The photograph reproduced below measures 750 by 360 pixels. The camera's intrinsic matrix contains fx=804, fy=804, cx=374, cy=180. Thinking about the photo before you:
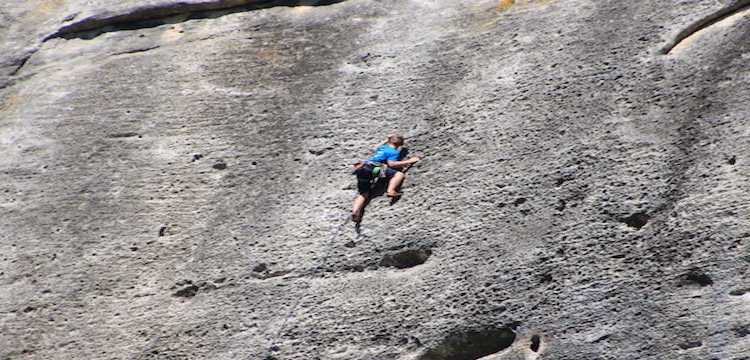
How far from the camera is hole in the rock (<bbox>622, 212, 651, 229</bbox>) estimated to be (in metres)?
4.54

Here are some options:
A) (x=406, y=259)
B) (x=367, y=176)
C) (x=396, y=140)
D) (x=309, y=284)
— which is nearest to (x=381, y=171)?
(x=367, y=176)

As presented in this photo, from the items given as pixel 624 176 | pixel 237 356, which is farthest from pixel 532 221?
pixel 237 356

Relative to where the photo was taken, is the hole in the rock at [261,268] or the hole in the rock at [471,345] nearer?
the hole in the rock at [471,345]

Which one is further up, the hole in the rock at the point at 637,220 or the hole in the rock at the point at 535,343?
the hole in the rock at the point at 637,220

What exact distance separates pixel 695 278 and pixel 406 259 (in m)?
1.70

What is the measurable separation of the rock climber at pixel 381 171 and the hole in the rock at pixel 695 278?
6.33ft

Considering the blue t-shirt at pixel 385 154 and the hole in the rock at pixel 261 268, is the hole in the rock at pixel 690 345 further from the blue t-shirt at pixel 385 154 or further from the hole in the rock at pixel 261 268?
the hole in the rock at pixel 261 268

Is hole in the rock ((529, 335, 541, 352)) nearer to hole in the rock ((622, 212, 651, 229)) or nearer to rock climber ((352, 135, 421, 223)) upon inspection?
hole in the rock ((622, 212, 651, 229))

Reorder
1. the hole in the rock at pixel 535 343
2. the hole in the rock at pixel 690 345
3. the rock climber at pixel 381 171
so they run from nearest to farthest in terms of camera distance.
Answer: the hole in the rock at pixel 690 345 → the hole in the rock at pixel 535 343 → the rock climber at pixel 381 171

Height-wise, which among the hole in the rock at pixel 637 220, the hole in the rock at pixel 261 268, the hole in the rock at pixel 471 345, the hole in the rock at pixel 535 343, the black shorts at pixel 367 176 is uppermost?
the hole in the rock at pixel 637 220

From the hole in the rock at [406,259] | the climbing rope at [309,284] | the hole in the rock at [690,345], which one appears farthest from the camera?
the hole in the rock at [406,259]

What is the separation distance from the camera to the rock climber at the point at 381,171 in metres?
5.38

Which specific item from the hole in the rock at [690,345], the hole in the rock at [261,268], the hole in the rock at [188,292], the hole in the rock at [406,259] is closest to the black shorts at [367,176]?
the hole in the rock at [406,259]

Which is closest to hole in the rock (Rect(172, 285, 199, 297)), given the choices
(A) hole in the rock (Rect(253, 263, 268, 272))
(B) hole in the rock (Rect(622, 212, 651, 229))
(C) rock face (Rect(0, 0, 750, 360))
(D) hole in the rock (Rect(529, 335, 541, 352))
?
(C) rock face (Rect(0, 0, 750, 360))
